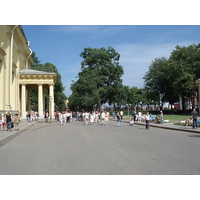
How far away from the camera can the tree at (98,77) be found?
57094 mm

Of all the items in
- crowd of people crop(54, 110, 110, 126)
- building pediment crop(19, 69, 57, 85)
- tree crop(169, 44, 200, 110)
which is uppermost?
tree crop(169, 44, 200, 110)

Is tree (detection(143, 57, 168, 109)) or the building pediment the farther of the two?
tree (detection(143, 57, 168, 109))

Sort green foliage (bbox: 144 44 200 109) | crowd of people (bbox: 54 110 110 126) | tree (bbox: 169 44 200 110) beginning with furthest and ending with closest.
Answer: green foliage (bbox: 144 44 200 109)
tree (bbox: 169 44 200 110)
crowd of people (bbox: 54 110 110 126)

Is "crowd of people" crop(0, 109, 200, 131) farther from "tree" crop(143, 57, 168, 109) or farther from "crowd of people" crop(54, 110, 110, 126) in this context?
"tree" crop(143, 57, 168, 109)

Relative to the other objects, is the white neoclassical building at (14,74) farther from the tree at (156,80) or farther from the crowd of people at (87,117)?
the tree at (156,80)

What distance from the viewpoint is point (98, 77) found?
193 ft

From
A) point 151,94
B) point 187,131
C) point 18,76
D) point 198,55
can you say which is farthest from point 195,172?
point 151,94

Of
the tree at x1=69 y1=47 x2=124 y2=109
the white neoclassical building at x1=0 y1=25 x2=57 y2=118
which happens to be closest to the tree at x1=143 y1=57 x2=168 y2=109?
the tree at x1=69 y1=47 x2=124 y2=109

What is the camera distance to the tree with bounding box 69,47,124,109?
57.1 meters

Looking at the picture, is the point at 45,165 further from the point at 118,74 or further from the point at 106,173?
the point at 118,74

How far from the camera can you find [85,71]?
59531 mm

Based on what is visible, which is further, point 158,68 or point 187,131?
point 158,68

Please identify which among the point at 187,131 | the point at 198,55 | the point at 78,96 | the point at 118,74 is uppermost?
the point at 198,55
